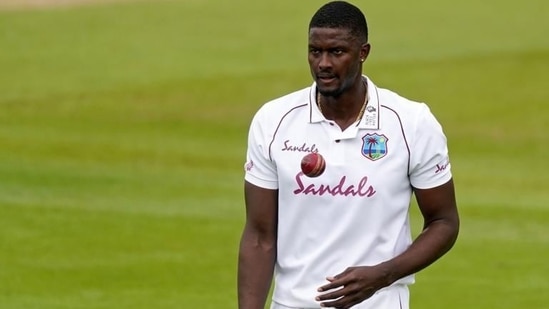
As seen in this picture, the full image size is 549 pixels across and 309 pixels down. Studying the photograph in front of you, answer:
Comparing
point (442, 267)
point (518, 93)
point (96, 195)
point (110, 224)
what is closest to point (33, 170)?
point (96, 195)

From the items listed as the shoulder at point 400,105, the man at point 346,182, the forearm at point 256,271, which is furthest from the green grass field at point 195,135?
the shoulder at point 400,105

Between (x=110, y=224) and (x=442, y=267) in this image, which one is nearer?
(x=442, y=267)

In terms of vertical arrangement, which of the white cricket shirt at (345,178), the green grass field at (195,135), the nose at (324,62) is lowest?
the green grass field at (195,135)

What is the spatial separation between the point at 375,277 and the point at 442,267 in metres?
9.24

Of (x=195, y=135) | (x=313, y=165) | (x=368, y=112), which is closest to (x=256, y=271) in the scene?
(x=313, y=165)

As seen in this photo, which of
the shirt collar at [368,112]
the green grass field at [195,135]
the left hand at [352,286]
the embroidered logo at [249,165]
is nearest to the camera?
the left hand at [352,286]

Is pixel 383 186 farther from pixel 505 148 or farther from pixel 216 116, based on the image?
pixel 216 116

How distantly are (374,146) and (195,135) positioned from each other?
76.5ft

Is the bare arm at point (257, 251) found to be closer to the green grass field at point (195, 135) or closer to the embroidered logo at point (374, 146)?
the embroidered logo at point (374, 146)

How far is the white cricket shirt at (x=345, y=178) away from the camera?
621 cm

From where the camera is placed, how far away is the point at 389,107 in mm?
6312

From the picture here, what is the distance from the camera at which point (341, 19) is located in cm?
625

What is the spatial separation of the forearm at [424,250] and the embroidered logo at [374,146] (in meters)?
0.40

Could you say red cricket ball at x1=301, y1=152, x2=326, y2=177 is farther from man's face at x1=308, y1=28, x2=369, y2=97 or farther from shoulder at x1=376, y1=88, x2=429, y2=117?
shoulder at x1=376, y1=88, x2=429, y2=117
